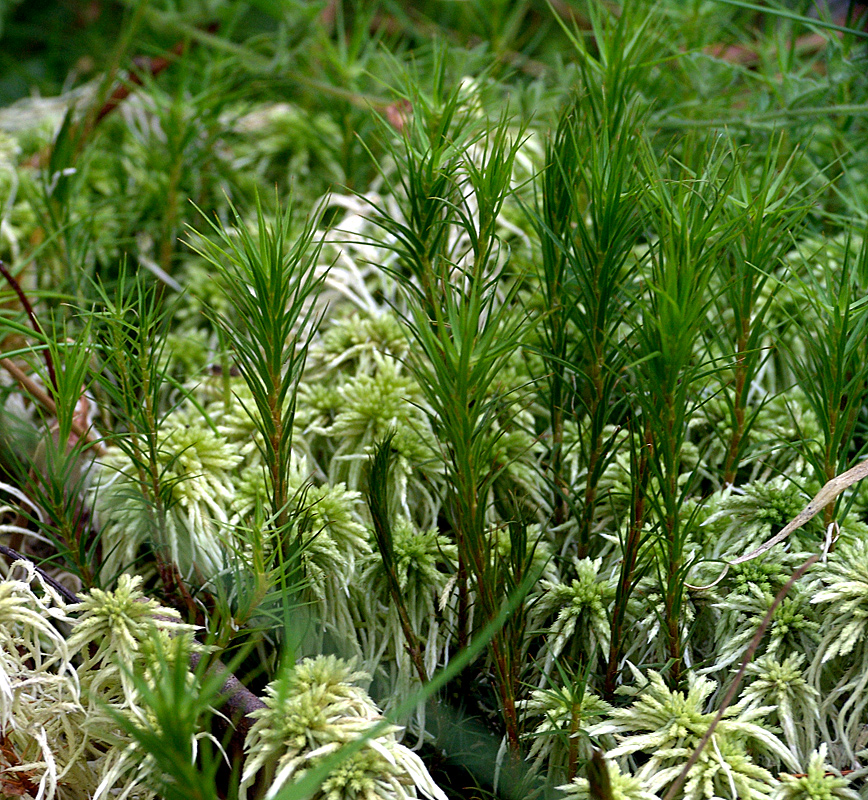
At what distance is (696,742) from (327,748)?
8.8 inches

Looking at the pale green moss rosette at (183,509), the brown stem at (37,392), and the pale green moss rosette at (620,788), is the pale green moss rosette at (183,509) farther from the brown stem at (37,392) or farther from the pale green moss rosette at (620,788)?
the pale green moss rosette at (620,788)

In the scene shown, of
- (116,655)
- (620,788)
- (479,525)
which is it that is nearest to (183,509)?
(116,655)

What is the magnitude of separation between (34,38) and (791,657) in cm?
179

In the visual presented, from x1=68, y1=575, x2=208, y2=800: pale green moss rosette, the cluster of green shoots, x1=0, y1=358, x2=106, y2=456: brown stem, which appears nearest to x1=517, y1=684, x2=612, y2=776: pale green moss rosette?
the cluster of green shoots

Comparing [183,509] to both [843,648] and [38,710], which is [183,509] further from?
[843,648]

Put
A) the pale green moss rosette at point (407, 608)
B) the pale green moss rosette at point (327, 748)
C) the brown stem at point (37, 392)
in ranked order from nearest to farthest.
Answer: the pale green moss rosette at point (327, 748), the pale green moss rosette at point (407, 608), the brown stem at point (37, 392)

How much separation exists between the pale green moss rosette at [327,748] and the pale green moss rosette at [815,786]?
0.21 meters

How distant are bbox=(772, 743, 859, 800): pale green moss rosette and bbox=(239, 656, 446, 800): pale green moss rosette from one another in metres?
0.21

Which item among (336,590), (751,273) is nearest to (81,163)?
(336,590)

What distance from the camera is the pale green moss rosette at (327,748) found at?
1.43 feet

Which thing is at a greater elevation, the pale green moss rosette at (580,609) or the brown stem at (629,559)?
the brown stem at (629,559)

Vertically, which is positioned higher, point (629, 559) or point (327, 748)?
point (629, 559)

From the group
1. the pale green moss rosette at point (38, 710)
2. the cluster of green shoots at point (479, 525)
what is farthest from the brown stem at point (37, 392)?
the pale green moss rosette at point (38, 710)

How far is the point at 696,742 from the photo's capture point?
0.47 metres
